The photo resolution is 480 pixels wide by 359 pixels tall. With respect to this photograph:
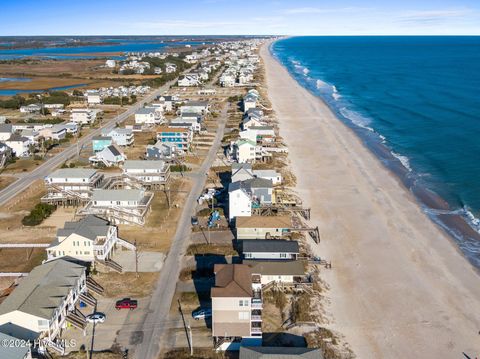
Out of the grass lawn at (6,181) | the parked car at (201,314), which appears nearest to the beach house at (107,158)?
the grass lawn at (6,181)

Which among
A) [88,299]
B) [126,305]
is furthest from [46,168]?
[126,305]

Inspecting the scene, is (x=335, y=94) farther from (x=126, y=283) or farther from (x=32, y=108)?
(x=126, y=283)

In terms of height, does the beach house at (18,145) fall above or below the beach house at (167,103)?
below

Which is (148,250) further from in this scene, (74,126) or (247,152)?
(74,126)

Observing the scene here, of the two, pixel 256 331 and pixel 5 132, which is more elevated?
pixel 5 132

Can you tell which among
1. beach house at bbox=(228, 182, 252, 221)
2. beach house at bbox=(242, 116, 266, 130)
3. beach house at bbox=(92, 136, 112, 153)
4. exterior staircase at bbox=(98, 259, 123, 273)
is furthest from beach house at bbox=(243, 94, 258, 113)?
exterior staircase at bbox=(98, 259, 123, 273)

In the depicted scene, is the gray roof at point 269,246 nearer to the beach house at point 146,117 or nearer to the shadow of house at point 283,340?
the shadow of house at point 283,340
